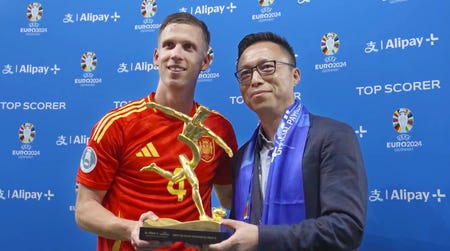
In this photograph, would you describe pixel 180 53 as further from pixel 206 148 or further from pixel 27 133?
pixel 27 133

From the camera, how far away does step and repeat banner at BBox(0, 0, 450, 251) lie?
159 centimetres

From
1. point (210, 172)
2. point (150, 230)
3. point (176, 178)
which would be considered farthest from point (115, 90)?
point (150, 230)

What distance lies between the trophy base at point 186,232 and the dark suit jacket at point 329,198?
11 cm

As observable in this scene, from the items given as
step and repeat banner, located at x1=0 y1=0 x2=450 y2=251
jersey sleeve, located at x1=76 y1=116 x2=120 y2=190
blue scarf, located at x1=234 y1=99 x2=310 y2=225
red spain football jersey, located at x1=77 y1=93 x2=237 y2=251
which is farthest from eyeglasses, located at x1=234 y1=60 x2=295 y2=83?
step and repeat banner, located at x1=0 y1=0 x2=450 y2=251

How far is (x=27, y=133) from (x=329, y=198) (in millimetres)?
1554

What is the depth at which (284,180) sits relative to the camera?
3.73ft

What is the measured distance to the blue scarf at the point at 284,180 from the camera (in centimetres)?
112

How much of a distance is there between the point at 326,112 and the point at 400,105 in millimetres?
278

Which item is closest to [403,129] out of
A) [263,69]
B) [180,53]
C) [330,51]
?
[330,51]

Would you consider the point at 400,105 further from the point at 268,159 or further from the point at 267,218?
the point at 267,218

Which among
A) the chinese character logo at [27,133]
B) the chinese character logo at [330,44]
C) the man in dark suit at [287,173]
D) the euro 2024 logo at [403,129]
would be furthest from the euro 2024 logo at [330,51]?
the chinese character logo at [27,133]

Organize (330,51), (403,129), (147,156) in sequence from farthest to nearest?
1. (330,51)
2. (403,129)
3. (147,156)

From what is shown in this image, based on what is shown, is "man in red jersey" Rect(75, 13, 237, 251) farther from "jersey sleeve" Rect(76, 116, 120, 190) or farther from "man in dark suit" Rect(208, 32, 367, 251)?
"man in dark suit" Rect(208, 32, 367, 251)

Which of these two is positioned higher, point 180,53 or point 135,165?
point 180,53
